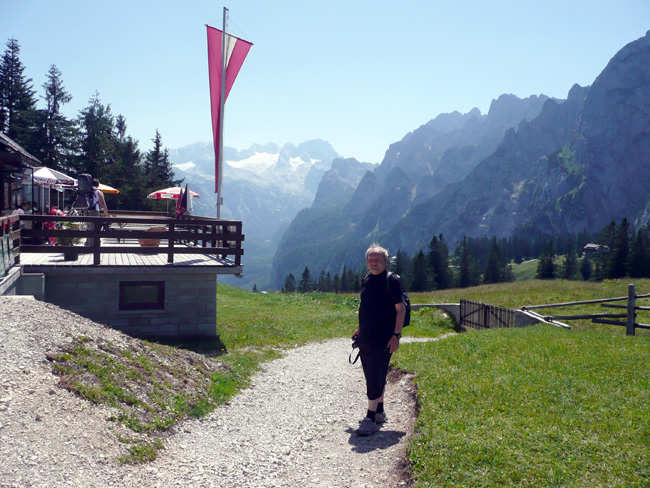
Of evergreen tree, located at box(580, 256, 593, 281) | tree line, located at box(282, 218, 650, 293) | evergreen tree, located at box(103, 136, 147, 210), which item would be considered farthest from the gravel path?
evergreen tree, located at box(580, 256, 593, 281)

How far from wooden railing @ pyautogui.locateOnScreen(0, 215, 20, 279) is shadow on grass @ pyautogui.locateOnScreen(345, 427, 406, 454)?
9308 mm

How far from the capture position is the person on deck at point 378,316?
7.61 metres

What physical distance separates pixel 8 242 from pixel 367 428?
1052 centimetres

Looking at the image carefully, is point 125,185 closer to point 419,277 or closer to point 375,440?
point 375,440

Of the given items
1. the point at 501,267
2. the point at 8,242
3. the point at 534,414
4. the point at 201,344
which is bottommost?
the point at 501,267

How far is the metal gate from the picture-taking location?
2177 centimetres

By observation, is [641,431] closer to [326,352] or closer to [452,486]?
[452,486]

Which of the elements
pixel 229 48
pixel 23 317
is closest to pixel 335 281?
pixel 229 48

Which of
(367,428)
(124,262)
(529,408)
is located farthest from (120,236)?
(529,408)

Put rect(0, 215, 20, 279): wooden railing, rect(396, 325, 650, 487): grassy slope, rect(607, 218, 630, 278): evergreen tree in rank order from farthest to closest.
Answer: rect(607, 218, 630, 278): evergreen tree < rect(0, 215, 20, 279): wooden railing < rect(396, 325, 650, 487): grassy slope

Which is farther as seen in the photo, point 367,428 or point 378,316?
point 367,428

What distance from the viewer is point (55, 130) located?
188 ft

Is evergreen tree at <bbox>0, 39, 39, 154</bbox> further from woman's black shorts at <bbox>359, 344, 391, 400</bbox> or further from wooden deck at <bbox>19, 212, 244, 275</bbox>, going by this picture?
woman's black shorts at <bbox>359, 344, 391, 400</bbox>

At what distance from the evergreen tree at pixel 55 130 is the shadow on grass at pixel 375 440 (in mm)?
58752
